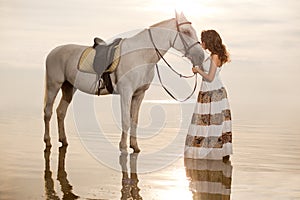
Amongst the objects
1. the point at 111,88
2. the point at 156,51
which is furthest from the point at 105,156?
the point at 156,51

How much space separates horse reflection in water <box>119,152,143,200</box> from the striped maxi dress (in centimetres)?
60

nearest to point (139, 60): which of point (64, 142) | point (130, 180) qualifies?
point (64, 142)

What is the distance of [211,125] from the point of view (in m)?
5.47

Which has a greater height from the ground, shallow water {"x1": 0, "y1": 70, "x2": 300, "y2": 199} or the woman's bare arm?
the woman's bare arm

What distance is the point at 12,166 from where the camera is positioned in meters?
4.80

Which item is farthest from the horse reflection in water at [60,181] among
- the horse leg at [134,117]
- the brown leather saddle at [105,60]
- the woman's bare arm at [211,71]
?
the woman's bare arm at [211,71]

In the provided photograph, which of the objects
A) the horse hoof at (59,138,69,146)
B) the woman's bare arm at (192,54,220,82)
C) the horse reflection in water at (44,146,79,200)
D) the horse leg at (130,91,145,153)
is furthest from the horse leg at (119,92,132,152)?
the horse hoof at (59,138,69,146)

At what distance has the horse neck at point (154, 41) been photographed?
5.50 metres

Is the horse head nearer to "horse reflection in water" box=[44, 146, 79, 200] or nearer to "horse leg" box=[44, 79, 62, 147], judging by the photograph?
"horse leg" box=[44, 79, 62, 147]

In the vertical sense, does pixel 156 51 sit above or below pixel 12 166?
above

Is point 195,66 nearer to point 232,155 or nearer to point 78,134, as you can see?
point 232,155

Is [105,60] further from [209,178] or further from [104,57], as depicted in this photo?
[209,178]

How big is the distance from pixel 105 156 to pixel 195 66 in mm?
1187

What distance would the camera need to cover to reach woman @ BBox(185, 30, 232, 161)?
Result: 5.40 m
